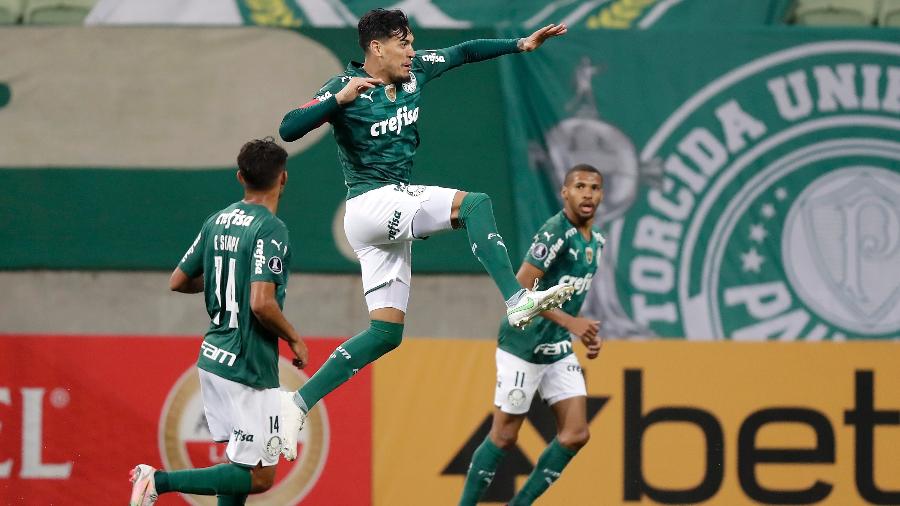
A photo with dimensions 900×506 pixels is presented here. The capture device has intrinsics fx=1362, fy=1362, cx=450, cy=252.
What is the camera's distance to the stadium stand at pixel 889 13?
10.9m

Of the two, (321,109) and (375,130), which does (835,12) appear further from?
(321,109)

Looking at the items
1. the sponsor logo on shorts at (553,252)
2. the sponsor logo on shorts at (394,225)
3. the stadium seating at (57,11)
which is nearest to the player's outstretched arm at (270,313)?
the sponsor logo on shorts at (394,225)

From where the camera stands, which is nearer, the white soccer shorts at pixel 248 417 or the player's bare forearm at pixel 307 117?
the player's bare forearm at pixel 307 117

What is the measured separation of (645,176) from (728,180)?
65cm

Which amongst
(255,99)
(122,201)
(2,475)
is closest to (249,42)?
(255,99)

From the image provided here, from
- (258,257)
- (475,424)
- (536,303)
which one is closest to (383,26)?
(258,257)

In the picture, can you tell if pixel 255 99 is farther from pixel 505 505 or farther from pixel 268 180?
pixel 268 180

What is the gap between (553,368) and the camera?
7.55 metres

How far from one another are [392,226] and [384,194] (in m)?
0.15

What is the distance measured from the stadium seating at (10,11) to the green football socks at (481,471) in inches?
233

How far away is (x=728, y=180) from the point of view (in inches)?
414

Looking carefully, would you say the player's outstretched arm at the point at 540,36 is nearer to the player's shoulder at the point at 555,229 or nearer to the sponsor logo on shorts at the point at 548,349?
the player's shoulder at the point at 555,229

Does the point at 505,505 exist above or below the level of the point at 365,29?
below

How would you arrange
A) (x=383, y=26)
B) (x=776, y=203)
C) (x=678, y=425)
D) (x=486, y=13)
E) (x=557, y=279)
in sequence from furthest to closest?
(x=486, y=13) → (x=776, y=203) → (x=678, y=425) → (x=557, y=279) → (x=383, y=26)
